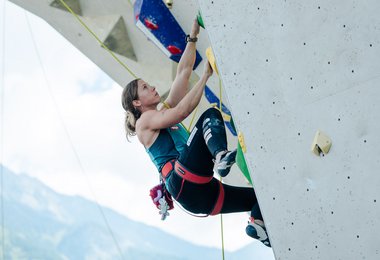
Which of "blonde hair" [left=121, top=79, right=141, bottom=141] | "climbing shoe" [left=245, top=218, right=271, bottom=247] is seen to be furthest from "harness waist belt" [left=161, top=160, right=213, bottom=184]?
"blonde hair" [left=121, top=79, right=141, bottom=141]

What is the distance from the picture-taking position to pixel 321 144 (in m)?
2.08

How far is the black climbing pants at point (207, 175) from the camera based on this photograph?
96.7 inches

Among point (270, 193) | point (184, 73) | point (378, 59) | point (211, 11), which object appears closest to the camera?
point (378, 59)

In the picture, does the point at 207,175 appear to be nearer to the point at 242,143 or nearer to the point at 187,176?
the point at 187,176

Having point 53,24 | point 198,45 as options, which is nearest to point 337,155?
point 198,45

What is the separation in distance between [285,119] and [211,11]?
0.47 m

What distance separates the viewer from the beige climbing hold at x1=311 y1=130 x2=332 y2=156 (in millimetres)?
2072

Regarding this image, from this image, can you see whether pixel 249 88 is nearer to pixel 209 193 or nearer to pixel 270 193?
pixel 270 193

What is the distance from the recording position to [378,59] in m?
2.00

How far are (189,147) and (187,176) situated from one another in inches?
5.0

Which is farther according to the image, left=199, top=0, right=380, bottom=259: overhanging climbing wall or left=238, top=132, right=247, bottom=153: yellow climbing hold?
left=238, top=132, right=247, bottom=153: yellow climbing hold

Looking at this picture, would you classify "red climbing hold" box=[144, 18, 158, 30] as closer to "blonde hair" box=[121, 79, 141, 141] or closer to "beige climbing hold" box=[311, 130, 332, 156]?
"blonde hair" box=[121, 79, 141, 141]

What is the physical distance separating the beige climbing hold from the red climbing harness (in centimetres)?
65

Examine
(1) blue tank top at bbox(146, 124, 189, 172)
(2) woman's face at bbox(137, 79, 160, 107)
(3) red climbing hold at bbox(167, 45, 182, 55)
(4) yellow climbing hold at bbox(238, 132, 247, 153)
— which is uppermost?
(4) yellow climbing hold at bbox(238, 132, 247, 153)
